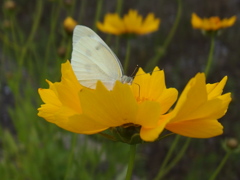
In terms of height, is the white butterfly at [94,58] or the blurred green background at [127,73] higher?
the white butterfly at [94,58]

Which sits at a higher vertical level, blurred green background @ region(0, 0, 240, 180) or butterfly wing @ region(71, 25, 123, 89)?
butterfly wing @ region(71, 25, 123, 89)

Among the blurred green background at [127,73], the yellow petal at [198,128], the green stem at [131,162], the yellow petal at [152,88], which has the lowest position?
the blurred green background at [127,73]

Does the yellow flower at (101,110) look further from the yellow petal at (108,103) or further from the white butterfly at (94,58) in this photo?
the white butterfly at (94,58)

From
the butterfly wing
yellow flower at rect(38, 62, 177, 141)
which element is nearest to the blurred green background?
the butterfly wing

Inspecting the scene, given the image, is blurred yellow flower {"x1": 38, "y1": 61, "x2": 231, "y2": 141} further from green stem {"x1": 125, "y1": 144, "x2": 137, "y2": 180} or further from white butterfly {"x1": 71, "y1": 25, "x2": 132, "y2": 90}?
white butterfly {"x1": 71, "y1": 25, "x2": 132, "y2": 90}

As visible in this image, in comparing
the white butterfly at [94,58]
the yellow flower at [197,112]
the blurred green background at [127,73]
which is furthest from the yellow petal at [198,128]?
the blurred green background at [127,73]

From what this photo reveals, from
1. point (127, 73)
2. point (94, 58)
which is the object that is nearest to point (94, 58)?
point (94, 58)

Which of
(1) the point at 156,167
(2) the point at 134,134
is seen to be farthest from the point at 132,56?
(2) the point at 134,134
